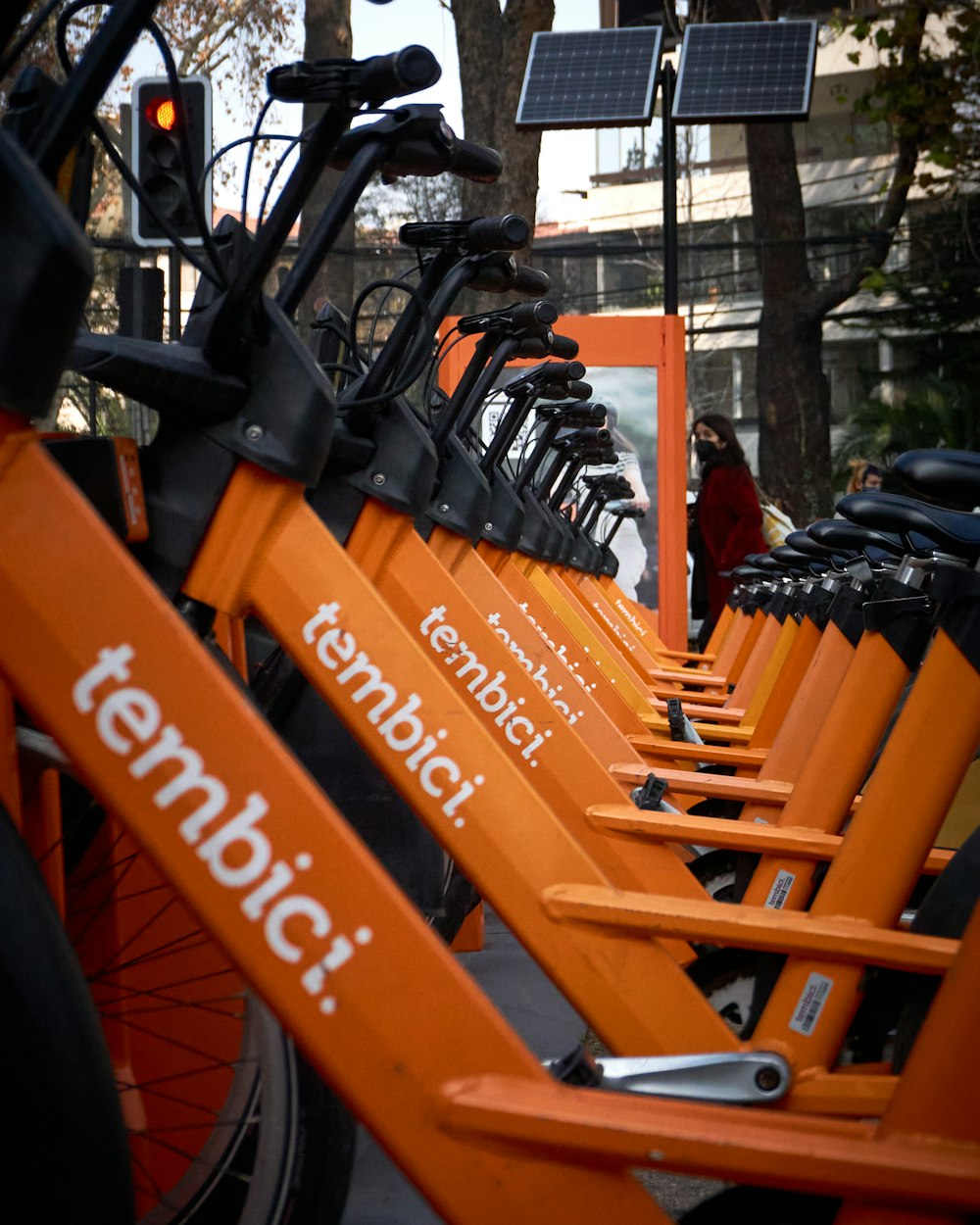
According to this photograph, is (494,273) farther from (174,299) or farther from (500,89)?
(500,89)

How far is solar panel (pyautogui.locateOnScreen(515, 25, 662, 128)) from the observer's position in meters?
9.60

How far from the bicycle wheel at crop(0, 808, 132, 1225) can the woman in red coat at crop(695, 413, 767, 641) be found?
26.4ft

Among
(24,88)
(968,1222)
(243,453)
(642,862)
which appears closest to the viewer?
(968,1222)

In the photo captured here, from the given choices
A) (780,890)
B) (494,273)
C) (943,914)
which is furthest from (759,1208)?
(494,273)

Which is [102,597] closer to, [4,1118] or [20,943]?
[20,943]

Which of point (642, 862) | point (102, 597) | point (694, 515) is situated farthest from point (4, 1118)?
point (694, 515)

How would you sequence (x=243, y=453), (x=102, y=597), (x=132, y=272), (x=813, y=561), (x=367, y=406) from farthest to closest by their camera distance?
(x=813, y=561) → (x=132, y=272) → (x=367, y=406) → (x=243, y=453) → (x=102, y=597)

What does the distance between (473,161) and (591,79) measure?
777 cm

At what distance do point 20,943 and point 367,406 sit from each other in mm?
1610

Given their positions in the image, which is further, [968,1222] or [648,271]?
[648,271]

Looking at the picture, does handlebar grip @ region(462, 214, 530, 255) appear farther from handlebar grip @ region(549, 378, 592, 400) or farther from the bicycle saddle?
the bicycle saddle

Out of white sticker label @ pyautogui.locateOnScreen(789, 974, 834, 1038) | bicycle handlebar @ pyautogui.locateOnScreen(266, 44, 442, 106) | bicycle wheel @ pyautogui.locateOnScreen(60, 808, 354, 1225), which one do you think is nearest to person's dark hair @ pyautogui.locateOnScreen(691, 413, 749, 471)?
white sticker label @ pyautogui.locateOnScreen(789, 974, 834, 1038)

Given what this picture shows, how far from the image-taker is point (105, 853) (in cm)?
215

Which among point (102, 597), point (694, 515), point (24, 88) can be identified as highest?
point (24, 88)
